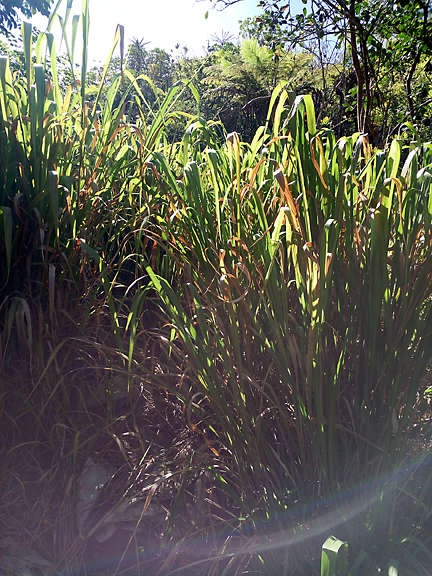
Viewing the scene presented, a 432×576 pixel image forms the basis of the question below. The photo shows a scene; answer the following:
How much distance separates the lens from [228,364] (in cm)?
81

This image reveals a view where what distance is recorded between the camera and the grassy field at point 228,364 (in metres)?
0.78

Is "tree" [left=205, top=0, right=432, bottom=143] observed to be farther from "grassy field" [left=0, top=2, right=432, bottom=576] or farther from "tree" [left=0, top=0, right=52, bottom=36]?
"tree" [left=0, top=0, right=52, bottom=36]

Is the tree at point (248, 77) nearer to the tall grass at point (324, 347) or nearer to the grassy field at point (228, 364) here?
the grassy field at point (228, 364)

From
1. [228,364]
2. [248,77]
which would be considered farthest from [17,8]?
[228,364]

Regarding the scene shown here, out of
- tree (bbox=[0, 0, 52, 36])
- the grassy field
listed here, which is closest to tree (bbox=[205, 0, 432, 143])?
the grassy field

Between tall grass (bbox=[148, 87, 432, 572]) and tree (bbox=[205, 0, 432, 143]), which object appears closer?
tall grass (bbox=[148, 87, 432, 572])

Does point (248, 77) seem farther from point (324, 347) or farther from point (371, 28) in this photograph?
point (324, 347)

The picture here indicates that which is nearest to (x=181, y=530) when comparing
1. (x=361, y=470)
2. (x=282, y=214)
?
(x=361, y=470)

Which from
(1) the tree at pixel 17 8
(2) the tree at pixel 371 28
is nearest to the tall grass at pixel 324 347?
(2) the tree at pixel 371 28

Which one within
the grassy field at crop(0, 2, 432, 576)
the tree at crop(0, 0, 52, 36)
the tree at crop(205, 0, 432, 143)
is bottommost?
the grassy field at crop(0, 2, 432, 576)

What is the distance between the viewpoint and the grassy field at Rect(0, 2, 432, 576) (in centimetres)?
78

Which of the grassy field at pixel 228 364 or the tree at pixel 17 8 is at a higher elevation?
the tree at pixel 17 8

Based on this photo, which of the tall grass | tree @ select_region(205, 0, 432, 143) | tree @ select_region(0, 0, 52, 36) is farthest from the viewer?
tree @ select_region(0, 0, 52, 36)

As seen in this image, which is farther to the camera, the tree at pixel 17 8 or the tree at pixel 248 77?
the tree at pixel 248 77
